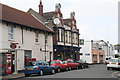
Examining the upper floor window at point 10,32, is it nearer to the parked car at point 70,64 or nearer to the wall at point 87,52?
the parked car at point 70,64

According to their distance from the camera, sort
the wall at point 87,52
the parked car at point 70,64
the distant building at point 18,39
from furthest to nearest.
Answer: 1. the wall at point 87,52
2. the parked car at point 70,64
3. the distant building at point 18,39

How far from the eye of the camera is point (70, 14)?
46.2m

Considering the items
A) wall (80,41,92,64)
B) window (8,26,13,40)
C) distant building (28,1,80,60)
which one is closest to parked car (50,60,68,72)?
window (8,26,13,40)

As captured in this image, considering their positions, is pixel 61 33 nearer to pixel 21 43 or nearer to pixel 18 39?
pixel 21 43

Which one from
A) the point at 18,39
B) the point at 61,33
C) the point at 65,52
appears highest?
the point at 61,33

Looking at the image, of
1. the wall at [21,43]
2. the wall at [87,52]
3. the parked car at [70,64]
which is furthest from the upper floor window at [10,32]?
the wall at [87,52]

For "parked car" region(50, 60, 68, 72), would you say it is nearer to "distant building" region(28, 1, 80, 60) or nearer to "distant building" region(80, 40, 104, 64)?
"distant building" region(28, 1, 80, 60)

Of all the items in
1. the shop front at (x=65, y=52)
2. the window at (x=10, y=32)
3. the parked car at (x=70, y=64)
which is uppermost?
the window at (x=10, y=32)

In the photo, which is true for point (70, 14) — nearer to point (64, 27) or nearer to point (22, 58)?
point (64, 27)

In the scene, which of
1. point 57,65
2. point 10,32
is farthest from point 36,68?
point 10,32

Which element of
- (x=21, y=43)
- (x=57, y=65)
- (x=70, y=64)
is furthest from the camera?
(x=70, y=64)

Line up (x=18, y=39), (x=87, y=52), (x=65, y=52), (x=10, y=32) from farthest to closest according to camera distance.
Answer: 1. (x=87, y=52)
2. (x=65, y=52)
3. (x=18, y=39)
4. (x=10, y=32)

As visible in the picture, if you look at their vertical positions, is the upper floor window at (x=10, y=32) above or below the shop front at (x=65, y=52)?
above

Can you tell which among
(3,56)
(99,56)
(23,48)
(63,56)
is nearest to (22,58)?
(23,48)
